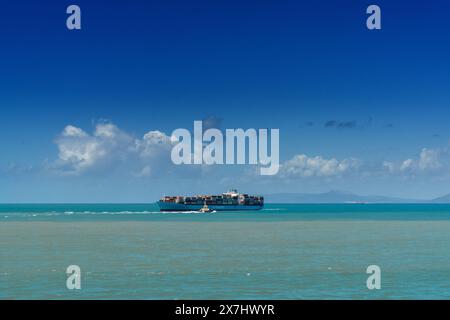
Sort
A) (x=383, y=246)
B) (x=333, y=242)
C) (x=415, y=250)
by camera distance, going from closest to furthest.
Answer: (x=415, y=250) → (x=383, y=246) → (x=333, y=242)

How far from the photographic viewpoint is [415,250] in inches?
2190

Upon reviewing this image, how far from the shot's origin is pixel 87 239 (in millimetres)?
71125
